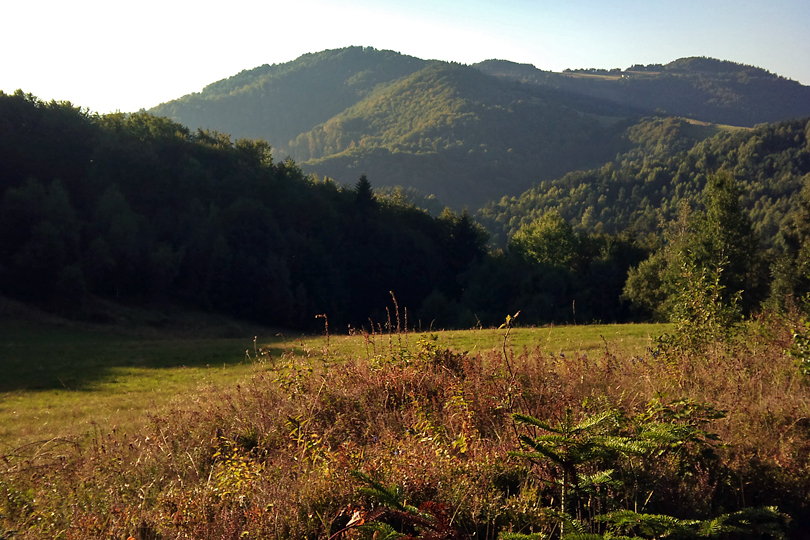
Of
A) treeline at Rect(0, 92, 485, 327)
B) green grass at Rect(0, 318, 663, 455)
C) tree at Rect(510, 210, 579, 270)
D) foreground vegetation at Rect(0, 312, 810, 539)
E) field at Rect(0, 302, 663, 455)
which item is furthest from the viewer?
A: tree at Rect(510, 210, 579, 270)

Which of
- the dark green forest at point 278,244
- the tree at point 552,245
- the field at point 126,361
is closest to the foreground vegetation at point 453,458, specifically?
the field at point 126,361

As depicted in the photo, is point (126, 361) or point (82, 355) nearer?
point (126, 361)

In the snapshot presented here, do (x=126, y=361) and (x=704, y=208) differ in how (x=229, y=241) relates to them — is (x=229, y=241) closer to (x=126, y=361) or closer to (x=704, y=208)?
(x=126, y=361)

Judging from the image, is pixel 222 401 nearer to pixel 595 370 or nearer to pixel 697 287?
pixel 595 370

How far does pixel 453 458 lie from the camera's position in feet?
16.5

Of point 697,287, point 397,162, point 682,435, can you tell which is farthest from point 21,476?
point 397,162

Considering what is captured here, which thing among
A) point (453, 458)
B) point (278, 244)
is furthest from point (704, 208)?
point (453, 458)

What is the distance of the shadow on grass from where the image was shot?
1875 cm

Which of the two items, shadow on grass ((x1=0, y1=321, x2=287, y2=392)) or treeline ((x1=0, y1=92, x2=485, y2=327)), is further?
treeline ((x1=0, y1=92, x2=485, y2=327))

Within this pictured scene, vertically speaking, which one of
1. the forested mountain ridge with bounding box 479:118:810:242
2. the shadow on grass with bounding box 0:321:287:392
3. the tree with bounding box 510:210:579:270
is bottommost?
the shadow on grass with bounding box 0:321:287:392

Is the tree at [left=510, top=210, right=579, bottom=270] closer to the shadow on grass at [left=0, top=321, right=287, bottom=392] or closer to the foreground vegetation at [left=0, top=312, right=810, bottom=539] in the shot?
the shadow on grass at [left=0, top=321, right=287, bottom=392]

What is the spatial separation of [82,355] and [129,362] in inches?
131

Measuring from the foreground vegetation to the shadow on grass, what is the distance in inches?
369

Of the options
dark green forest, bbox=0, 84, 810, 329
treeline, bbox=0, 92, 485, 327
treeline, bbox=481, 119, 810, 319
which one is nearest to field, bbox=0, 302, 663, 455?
dark green forest, bbox=0, 84, 810, 329
